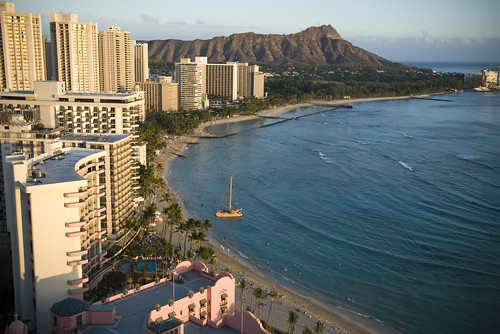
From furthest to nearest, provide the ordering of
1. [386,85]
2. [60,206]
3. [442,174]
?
→ [386,85] → [442,174] → [60,206]

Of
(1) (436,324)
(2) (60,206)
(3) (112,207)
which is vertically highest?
(2) (60,206)

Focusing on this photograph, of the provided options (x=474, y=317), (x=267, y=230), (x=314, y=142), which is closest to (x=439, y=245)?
(x=474, y=317)

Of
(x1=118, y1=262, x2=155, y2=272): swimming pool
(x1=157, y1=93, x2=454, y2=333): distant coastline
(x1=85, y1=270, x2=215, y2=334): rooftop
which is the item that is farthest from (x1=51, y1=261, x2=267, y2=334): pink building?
(x1=118, y1=262, x2=155, y2=272): swimming pool

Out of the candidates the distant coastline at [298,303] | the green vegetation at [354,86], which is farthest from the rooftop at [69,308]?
the green vegetation at [354,86]

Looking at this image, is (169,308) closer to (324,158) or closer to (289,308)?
(289,308)

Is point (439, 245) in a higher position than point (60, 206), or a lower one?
lower

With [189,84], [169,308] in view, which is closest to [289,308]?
[169,308]

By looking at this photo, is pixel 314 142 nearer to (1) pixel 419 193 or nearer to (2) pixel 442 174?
(2) pixel 442 174

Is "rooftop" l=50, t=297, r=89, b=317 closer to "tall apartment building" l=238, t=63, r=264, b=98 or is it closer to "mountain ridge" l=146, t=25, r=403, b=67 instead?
"tall apartment building" l=238, t=63, r=264, b=98
